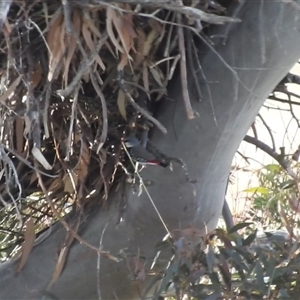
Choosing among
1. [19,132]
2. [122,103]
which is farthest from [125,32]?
[19,132]

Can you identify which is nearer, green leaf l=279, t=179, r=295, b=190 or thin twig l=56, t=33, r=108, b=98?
thin twig l=56, t=33, r=108, b=98

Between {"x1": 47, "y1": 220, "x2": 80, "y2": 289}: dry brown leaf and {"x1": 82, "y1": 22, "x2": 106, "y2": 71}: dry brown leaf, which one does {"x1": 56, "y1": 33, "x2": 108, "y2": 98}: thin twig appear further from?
{"x1": 47, "y1": 220, "x2": 80, "y2": 289}: dry brown leaf

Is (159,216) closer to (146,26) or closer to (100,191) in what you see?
(100,191)

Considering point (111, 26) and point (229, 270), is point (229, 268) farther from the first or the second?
point (111, 26)

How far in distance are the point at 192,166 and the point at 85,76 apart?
17 centimetres

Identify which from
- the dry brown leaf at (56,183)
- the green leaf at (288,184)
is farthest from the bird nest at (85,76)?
the green leaf at (288,184)

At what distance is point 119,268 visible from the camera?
0.74 meters

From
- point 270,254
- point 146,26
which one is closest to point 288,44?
point 146,26

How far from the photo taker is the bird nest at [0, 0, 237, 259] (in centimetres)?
58

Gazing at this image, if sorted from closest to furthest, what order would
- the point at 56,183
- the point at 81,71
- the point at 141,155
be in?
the point at 81,71, the point at 141,155, the point at 56,183

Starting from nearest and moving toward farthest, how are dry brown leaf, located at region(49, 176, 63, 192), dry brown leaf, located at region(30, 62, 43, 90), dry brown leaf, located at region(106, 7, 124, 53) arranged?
dry brown leaf, located at region(106, 7, 124, 53), dry brown leaf, located at region(30, 62, 43, 90), dry brown leaf, located at region(49, 176, 63, 192)

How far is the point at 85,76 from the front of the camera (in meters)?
0.64

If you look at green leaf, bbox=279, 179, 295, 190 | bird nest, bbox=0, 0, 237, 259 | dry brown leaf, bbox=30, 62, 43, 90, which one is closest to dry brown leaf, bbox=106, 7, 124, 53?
bird nest, bbox=0, 0, 237, 259

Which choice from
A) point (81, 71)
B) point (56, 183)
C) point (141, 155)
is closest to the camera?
point (81, 71)
